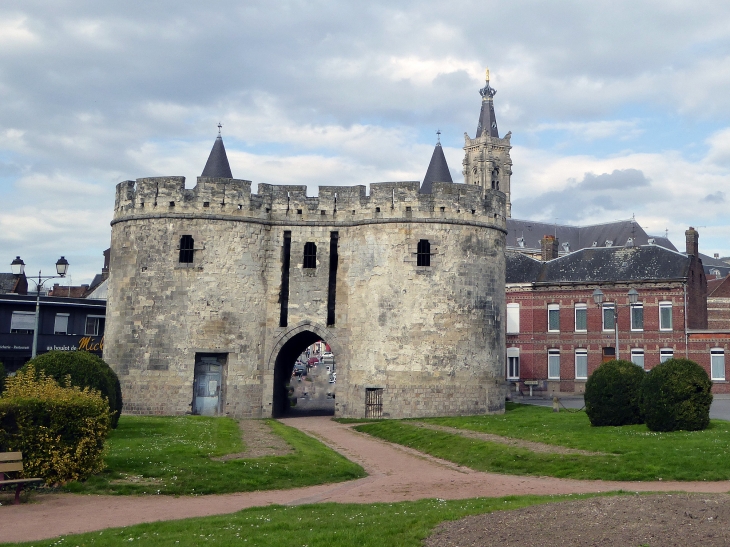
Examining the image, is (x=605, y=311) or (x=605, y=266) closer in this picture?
(x=605, y=311)

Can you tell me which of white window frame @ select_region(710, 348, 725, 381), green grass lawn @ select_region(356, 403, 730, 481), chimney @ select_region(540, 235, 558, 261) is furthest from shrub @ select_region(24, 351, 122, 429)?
chimney @ select_region(540, 235, 558, 261)

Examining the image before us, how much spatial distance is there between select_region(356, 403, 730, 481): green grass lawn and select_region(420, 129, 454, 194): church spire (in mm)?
12966

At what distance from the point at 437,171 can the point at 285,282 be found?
9.07m

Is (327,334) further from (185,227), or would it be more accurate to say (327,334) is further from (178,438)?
(178,438)

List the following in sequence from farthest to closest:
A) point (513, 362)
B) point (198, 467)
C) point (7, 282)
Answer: point (7, 282) → point (513, 362) → point (198, 467)

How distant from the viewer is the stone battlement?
105 feet

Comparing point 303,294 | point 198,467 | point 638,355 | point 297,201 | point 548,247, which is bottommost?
point 198,467

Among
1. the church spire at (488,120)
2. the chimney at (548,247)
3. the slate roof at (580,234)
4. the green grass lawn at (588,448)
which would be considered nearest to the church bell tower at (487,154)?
the church spire at (488,120)

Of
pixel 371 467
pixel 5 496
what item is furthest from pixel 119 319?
pixel 5 496

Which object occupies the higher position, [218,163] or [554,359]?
[218,163]

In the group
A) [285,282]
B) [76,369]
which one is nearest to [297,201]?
[285,282]

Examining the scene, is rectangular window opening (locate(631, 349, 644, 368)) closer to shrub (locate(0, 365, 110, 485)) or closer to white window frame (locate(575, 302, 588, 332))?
white window frame (locate(575, 302, 588, 332))

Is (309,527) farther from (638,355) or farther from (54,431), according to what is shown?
(638,355)

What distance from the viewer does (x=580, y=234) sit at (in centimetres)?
8688
